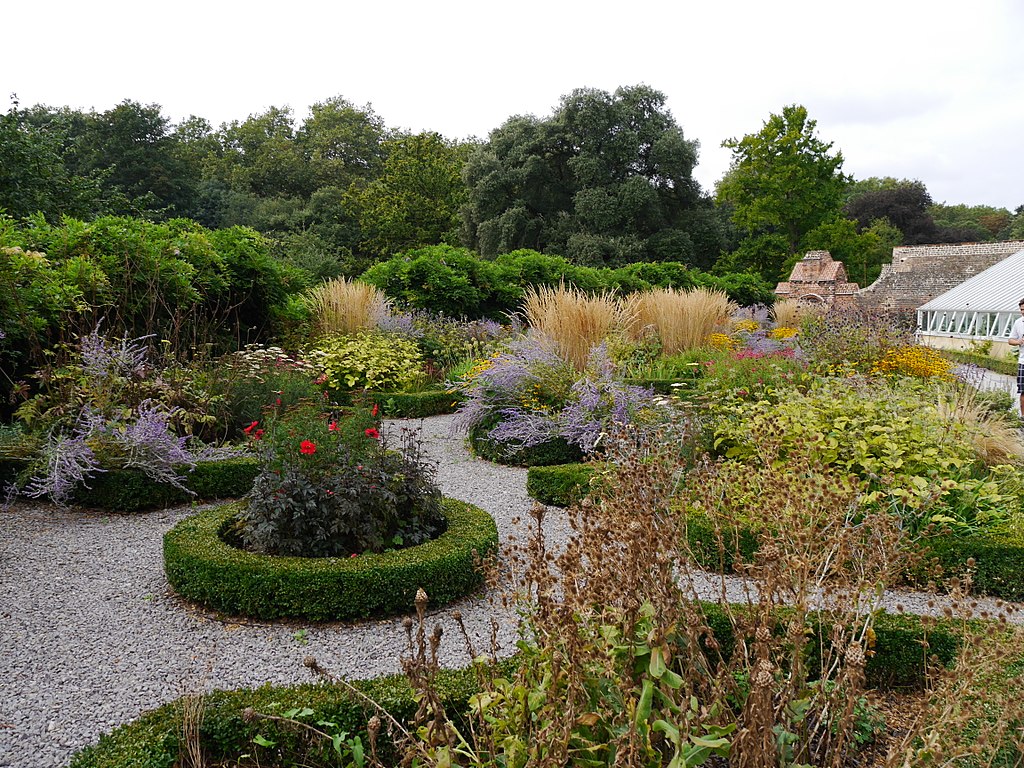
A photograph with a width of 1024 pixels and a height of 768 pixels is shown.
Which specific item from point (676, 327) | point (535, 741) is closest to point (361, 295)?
point (676, 327)

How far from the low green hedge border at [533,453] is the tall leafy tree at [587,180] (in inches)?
702

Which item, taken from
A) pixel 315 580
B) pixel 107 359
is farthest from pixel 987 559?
pixel 107 359

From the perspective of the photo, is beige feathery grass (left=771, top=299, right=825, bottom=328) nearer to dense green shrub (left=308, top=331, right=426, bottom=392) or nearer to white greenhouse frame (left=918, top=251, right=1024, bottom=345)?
white greenhouse frame (left=918, top=251, right=1024, bottom=345)

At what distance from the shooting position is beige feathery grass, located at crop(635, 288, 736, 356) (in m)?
9.84

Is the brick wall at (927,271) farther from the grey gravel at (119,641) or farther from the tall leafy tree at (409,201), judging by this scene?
the grey gravel at (119,641)

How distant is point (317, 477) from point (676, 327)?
22.5 ft

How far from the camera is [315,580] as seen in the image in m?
3.50

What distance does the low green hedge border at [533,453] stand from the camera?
639 cm

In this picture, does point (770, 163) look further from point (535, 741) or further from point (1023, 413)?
point (535, 741)

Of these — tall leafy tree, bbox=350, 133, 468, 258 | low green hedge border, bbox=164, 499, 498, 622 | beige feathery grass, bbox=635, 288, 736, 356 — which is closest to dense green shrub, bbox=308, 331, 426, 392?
beige feathery grass, bbox=635, 288, 736, 356

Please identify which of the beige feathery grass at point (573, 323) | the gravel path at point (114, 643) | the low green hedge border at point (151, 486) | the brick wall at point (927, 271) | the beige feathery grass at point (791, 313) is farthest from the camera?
Result: the brick wall at point (927, 271)

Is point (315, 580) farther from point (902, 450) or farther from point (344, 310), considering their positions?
point (344, 310)

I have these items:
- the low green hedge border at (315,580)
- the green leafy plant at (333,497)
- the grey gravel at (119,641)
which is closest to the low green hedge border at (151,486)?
the grey gravel at (119,641)

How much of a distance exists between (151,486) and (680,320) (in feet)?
23.1
